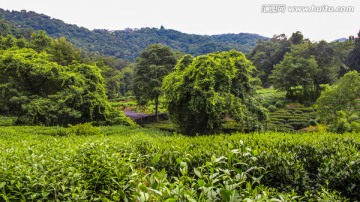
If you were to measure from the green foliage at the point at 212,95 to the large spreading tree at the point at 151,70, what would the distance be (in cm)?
762

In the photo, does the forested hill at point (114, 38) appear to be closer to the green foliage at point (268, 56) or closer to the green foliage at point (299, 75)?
the green foliage at point (268, 56)

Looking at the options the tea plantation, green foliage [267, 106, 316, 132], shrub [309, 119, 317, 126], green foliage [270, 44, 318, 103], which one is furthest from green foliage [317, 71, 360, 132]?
the tea plantation

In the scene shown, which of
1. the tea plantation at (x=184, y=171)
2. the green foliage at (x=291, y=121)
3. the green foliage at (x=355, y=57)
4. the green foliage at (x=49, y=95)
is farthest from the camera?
the green foliage at (x=355, y=57)

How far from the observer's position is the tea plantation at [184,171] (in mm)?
1825

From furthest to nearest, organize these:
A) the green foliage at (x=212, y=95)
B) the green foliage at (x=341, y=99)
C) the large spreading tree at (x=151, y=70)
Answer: the large spreading tree at (x=151, y=70) → the green foliage at (x=341, y=99) → the green foliage at (x=212, y=95)

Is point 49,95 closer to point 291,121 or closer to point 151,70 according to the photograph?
point 151,70

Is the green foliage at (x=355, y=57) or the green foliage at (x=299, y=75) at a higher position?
the green foliage at (x=355, y=57)

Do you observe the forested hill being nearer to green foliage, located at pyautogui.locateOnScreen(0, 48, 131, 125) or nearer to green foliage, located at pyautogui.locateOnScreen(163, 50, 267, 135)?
green foliage, located at pyautogui.locateOnScreen(0, 48, 131, 125)

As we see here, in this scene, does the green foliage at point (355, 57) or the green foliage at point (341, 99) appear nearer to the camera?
the green foliage at point (341, 99)

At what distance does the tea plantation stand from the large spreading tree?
18.1m

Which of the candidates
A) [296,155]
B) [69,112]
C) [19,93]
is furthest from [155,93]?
[296,155]

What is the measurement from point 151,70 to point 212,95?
11.1 m

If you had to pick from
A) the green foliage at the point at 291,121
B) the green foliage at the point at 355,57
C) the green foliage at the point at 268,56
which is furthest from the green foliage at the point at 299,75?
the green foliage at the point at 355,57

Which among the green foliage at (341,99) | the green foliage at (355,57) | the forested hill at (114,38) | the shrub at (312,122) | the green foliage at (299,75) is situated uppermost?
the forested hill at (114,38)
